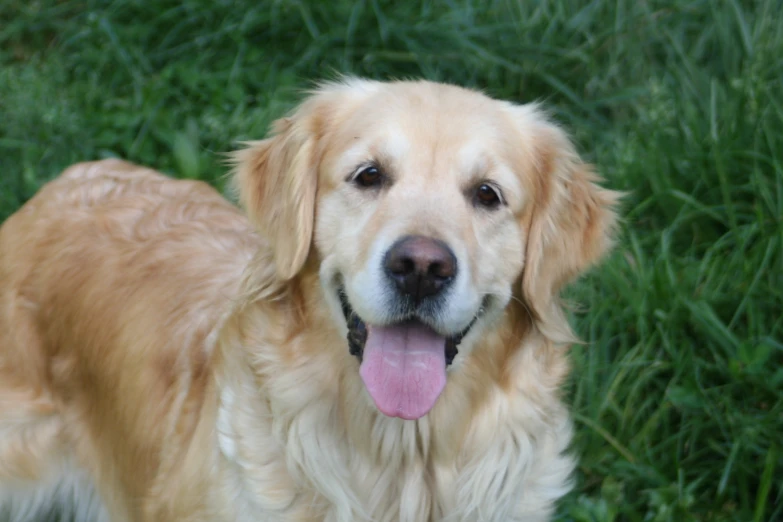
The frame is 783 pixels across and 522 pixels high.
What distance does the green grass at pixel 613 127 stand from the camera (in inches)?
140

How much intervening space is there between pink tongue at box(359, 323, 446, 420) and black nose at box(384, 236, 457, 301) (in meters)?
0.15

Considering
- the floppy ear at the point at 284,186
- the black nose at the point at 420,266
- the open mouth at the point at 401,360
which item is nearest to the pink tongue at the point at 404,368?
the open mouth at the point at 401,360

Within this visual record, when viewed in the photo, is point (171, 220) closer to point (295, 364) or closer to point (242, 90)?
point (295, 364)

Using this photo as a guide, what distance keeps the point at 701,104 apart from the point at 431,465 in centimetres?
262

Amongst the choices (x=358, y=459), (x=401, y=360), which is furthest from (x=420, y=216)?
(x=358, y=459)

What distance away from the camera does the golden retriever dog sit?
8.44 ft

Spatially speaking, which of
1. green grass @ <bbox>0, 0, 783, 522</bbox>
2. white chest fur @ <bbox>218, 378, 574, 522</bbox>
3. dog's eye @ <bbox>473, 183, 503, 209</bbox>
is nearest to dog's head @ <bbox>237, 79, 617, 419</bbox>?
dog's eye @ <bbox>473, 183, 503, 209</bbox>

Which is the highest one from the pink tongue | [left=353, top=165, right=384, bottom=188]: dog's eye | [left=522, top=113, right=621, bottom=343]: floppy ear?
[left=353, top=165, right=384, bottom=188]: dog's eye

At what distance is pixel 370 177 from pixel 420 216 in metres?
0.25

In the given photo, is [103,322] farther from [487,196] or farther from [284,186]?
[487,196]

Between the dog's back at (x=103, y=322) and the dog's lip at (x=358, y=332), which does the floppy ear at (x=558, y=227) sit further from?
the dog's back at (x=103, y=322)

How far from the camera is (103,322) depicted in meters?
3.25

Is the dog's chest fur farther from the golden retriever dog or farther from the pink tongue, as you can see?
the pink tongue

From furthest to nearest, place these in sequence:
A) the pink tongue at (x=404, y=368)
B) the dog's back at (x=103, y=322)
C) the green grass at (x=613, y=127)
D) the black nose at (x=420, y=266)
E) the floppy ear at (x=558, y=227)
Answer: the green grass at (x=613, y=127) < the dog's back at (x=103, y=322) < the floppy ear at (x=558, y=227) < the pink tongue at (x=404, y=368) < the black nose at (x=420, y=266)
